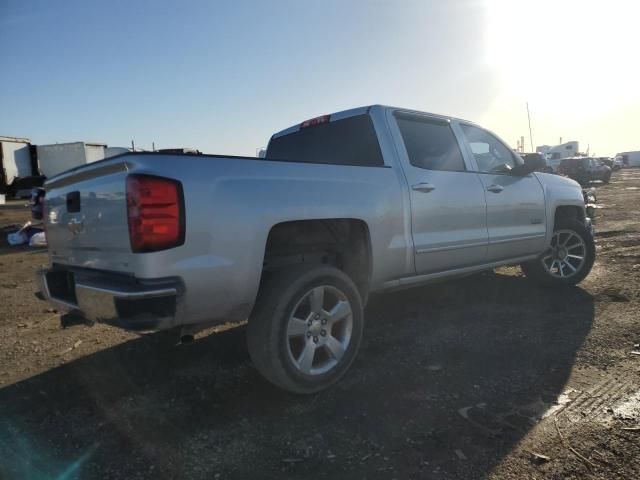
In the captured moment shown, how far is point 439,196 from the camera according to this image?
386cm

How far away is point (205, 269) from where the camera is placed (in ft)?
8.06

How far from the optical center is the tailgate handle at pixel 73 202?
112 inches

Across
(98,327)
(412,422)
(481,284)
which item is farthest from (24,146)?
(412,422)

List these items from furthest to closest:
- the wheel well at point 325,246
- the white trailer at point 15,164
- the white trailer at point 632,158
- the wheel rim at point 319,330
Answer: the white trailer at point 632,158, the white trailer at point 15,164, the wheel well at point 325,246, the wheel rim at point 319,330

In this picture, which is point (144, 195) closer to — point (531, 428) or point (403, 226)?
point (403, 226)

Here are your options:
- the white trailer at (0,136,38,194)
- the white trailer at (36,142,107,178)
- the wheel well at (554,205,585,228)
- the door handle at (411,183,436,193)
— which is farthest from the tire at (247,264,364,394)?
the white trailer at (36,142,107,178)

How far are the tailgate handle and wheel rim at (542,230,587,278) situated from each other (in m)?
4.96

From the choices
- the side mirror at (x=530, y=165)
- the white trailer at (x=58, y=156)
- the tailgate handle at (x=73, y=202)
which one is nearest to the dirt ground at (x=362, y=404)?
the tailgate handle at (x=73, y=202)

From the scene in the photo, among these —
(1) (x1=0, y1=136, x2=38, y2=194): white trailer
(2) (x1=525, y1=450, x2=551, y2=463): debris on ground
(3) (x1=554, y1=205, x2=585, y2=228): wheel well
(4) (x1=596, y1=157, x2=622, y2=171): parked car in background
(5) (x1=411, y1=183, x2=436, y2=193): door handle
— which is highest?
(1) (x1=0, y1=136, x2=38, y2=194): white trailer

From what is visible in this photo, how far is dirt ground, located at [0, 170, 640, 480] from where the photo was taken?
224 cm

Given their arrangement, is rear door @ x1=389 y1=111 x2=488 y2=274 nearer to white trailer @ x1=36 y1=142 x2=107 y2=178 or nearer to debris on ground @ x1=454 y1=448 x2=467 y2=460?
debris on ground @ x1=454 y1=448 x2=467 y2=460

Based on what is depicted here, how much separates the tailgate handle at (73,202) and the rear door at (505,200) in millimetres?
3454

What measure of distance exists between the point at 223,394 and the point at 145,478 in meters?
0.87

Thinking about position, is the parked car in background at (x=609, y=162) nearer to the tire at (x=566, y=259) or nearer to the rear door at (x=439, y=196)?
the tire at (x=566, y=259)
